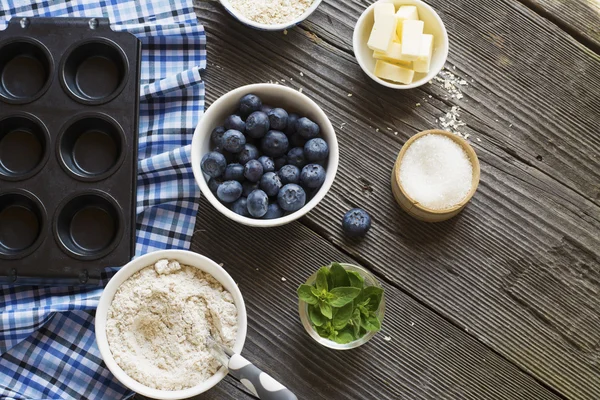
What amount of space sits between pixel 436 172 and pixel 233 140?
1.70 ft

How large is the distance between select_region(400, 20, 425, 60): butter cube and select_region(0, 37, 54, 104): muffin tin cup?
0.91m

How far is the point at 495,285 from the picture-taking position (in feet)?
5.49

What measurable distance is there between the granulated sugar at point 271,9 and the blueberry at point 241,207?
49cm

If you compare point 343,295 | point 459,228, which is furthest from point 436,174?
point 343,295

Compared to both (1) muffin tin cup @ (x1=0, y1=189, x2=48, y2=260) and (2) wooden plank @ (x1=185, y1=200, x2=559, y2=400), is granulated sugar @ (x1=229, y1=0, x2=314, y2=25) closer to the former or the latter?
(2) wooden plank @ (x1=185, y1=200, x2=559, y2=400)

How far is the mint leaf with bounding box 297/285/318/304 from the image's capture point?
1497 mm

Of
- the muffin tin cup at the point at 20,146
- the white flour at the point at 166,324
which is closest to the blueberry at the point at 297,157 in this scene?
the white flour at the point at 166,324

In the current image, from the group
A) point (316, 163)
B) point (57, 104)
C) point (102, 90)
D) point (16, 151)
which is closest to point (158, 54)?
point (102, 90)

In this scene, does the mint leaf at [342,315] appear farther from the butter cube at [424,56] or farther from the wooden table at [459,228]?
the butter cube at [424,56]

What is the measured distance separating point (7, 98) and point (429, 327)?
1227 millimetres

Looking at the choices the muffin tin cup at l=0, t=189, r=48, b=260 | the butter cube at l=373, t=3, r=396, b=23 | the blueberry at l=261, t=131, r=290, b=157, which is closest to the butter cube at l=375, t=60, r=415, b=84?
the butter cube at l=373, t=3, r=396, b=23

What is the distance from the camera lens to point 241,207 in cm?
150

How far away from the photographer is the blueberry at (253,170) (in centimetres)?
147

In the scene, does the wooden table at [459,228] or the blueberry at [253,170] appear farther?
the wooden table at [459,228]
